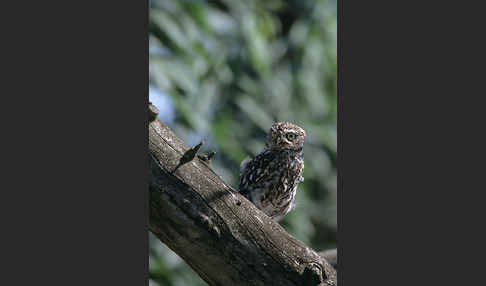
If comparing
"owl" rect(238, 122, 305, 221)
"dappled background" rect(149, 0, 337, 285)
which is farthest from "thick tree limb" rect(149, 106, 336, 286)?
"dappled background" rect(149, 0, 337, 285)

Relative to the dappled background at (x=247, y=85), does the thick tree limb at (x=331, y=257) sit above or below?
below

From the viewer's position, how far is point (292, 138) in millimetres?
4574

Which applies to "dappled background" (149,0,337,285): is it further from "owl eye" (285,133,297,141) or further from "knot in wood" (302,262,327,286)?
"knot in wood" (302,262,327,286)

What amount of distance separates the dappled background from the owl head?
24.0 inches

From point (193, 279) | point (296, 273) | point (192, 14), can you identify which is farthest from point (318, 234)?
point (296, 273)

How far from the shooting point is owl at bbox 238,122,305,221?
14.8ft

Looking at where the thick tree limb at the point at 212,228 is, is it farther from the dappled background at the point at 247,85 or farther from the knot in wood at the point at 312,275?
the dappled background at the point at 247,85

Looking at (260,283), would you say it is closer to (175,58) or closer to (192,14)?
(175,58)

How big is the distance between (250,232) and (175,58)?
2.94 meters

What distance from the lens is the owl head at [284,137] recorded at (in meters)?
4.52

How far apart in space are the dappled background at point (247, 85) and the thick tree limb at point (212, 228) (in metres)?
1.58

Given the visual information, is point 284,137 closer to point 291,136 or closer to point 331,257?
point 291,136

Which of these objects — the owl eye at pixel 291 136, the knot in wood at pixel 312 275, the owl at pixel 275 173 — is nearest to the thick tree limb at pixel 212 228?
the knot in wood at pixel 312 275

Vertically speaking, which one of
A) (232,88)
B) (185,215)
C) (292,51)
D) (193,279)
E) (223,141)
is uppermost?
(292,51)
